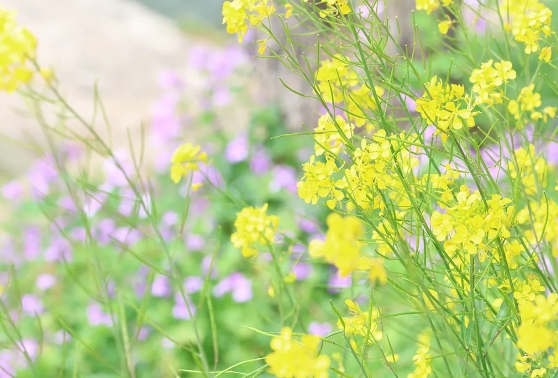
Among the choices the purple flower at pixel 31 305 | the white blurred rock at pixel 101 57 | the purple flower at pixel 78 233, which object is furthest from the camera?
the white blurred rock at pixel 101 57

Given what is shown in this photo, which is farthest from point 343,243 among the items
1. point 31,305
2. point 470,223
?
point 31,305

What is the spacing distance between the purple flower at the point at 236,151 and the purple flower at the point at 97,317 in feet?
2.39

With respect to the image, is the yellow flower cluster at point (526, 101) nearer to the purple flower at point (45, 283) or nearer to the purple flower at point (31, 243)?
the purple flower at point (45, 283)

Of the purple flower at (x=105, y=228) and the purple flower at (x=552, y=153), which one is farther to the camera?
the purple flower at (x=105, y=228)

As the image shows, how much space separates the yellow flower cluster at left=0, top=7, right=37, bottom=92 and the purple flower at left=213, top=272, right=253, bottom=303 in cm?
106

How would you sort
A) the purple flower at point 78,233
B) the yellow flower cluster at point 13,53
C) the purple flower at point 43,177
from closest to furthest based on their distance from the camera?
the yellow flower cluster at point 13,53 → the purple flower at point 78,233 → the purple flower at point 43,177

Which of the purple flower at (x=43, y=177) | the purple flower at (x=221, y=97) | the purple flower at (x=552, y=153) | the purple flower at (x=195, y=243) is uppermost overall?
the purple flower at (x=221, y=97)

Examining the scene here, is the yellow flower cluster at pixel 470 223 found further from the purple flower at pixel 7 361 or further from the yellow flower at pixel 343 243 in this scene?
the purple flower at pixel 7 361

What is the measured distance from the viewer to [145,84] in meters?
4.77

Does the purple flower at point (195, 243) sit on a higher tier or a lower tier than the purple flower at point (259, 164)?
lower

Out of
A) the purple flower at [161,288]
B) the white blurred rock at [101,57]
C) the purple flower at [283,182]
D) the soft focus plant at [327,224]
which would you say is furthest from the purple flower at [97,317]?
the white blurred rock at [101,57]

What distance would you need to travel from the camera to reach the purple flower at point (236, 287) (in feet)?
5.70

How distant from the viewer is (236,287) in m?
1.78

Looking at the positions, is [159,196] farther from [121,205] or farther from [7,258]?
[7,258]
